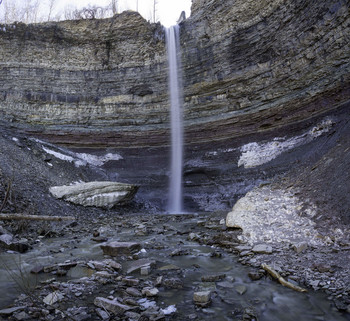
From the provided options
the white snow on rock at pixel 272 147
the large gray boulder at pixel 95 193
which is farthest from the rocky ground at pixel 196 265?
the white snow on rock at pixel 272 147

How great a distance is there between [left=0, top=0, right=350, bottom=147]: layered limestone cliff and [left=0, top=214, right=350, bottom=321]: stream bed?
11.6 meters

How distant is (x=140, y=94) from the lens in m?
20.4

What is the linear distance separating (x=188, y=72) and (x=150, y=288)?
17946mm

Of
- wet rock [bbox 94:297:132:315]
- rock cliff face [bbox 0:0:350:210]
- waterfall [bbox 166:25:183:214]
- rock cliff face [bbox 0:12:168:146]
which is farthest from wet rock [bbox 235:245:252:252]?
rock cliff face [bbox 0:12:168:146]

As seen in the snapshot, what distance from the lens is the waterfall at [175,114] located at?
16.3 metres

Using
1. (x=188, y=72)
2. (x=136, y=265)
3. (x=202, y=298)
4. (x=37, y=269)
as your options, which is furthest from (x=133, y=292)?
(x=188, y=72)

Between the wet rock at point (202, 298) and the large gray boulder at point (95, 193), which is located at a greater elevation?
the large gray boulder at point (95, 193)

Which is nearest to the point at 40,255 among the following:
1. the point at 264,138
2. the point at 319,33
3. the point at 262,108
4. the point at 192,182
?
the point at 192,182

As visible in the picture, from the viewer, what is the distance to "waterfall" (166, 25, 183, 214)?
1626 centimetres

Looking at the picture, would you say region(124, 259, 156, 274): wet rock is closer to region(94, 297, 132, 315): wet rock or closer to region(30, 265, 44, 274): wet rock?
region(94, 297, 132, 315): wet rock

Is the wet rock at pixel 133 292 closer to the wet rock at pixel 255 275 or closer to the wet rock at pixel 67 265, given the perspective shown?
the wet rock at pixel 67 265

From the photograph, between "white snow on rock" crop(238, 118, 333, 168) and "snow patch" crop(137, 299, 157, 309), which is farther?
"white snow on rock" crop(238, 118, 333, 168)

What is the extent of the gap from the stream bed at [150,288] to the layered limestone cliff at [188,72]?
38.0ft

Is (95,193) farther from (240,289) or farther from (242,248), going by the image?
(240,289)
